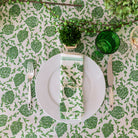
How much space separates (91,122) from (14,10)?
27.5 inches

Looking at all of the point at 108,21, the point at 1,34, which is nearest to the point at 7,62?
the point at 1,34

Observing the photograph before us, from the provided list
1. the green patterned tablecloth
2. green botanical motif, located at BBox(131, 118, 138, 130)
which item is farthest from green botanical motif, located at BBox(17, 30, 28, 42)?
green botanical motif, located at BBox(131, 118, 138, 130)

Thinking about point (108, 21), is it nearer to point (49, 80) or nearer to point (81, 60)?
point (81, 60)

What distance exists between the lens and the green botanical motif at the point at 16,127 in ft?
2.76

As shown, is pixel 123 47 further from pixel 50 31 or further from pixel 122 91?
pixel 50 31

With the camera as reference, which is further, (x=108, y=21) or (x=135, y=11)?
(x=108, y=21)

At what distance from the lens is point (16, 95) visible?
0.85 m

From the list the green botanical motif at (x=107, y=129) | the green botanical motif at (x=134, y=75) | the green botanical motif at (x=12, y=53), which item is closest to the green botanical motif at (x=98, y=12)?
the green botanical motif at (x=134, y=75)

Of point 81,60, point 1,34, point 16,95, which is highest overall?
point 1,34

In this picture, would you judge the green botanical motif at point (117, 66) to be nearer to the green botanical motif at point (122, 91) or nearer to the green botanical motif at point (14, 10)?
the green botanical motif at point (122, 91)

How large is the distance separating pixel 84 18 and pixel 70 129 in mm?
575

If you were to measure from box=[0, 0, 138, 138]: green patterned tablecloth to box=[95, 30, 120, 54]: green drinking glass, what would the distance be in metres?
0.04

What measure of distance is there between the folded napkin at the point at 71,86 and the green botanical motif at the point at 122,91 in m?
0.21

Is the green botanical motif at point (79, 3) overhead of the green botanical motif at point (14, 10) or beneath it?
overhead
